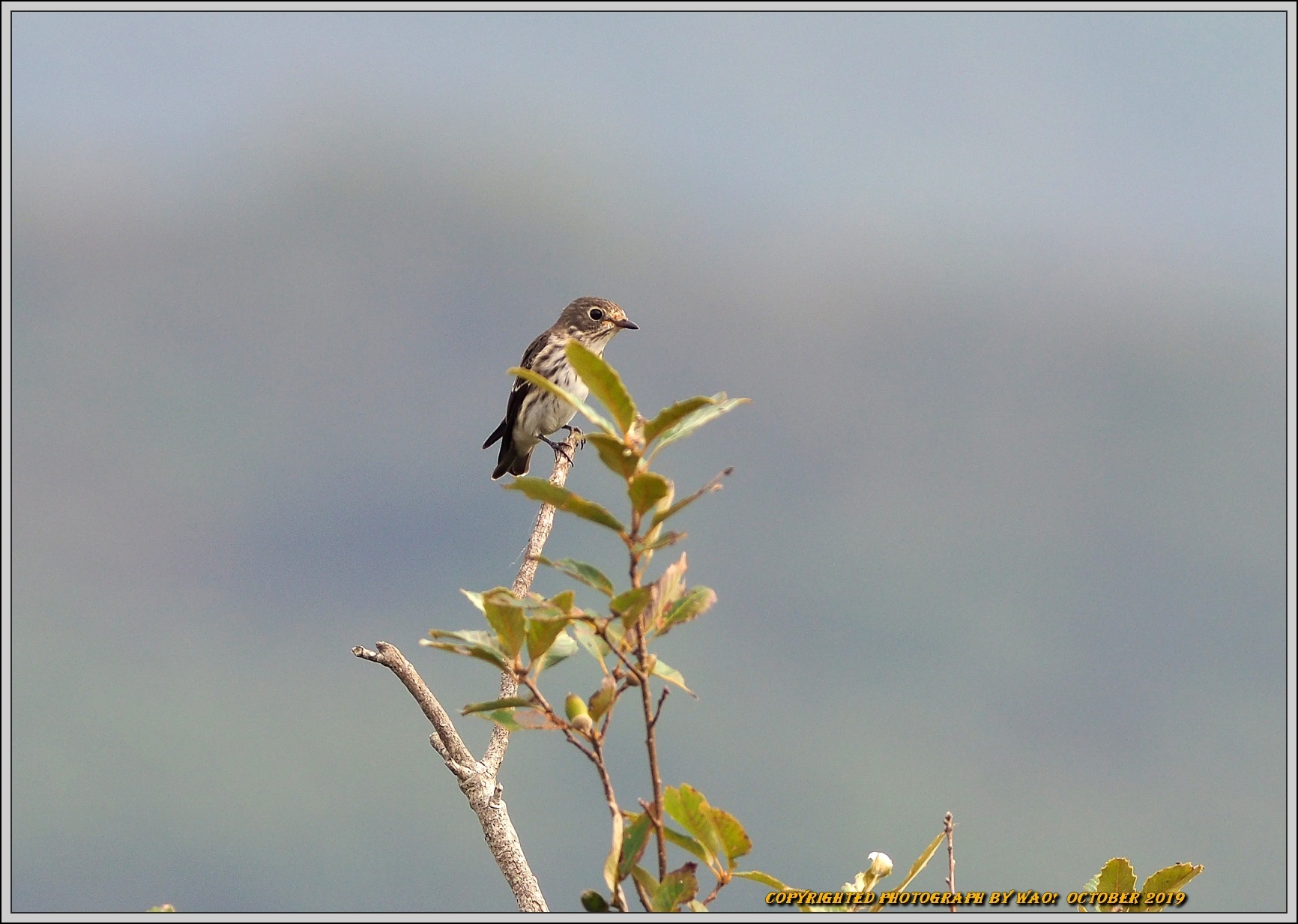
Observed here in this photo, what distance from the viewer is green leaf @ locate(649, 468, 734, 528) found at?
113 inches

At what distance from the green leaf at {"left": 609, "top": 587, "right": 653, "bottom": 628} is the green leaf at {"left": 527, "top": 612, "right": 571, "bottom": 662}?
140mm

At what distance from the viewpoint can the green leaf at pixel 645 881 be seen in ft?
10.3

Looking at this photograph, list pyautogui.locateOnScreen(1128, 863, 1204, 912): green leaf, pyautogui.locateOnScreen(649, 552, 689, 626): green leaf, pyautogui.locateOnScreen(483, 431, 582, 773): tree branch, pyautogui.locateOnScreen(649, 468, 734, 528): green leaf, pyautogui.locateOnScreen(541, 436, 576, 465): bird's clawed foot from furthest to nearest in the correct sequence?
pyautogui.locateOnScreen(541, 436, 576, 465): bird's clawed foot < pyautogui.locateOnScreen(483, 431, 582, 773): tree branch < pyautogui.locateOnScreen(1128, 863, 1204, 912): green leaf < pyautogui.locateOnScreen(649, 552, 689, 626): green leaf < pyautogui.locateOnScreen(649, 468, 734, 528): green leaf

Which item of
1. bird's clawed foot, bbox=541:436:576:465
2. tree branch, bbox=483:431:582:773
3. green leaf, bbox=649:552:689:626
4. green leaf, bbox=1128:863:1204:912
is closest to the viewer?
green leaf, bbox=649:552:689:626

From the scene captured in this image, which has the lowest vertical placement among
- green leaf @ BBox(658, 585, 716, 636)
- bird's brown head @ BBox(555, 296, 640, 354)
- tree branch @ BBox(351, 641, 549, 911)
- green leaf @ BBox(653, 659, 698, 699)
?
tree branch @ BBox(351, 641, 549, 911)

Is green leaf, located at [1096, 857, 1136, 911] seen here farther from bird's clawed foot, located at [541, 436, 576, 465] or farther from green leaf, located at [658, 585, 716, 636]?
bird's clawed foot, located at [541, 436, 576, 465]

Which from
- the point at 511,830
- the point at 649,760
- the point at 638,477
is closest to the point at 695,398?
the point at 638,477

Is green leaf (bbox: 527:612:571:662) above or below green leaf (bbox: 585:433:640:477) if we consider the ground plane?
below

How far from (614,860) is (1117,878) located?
1.56 metres

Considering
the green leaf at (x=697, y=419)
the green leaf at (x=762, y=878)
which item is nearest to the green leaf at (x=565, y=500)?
the green leaf at (x=697, y=419)

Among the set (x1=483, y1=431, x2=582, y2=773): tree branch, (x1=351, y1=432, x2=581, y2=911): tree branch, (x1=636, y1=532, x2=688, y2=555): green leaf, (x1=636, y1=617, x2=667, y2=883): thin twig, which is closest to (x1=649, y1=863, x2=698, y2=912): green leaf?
(x1=636, y1=617, x2=667, y2=883): thin twig

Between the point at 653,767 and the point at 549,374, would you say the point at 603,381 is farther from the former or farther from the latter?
the point at 549,374

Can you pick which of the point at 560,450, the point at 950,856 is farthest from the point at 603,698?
the point at 560,450

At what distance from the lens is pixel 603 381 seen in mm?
3059
